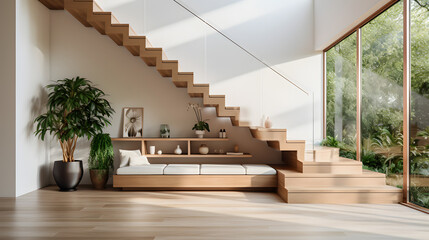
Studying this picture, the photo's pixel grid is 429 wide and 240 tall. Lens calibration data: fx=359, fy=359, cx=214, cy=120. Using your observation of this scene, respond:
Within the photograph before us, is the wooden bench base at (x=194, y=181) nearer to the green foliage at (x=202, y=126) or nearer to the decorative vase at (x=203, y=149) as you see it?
the decorative vase at (x=203, y=149)

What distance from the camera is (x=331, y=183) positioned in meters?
5.38

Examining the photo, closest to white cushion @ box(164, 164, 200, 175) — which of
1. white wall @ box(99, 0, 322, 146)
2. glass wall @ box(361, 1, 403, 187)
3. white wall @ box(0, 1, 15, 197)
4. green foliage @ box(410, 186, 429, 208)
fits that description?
white wall @ box(99, 0, 322, 146)

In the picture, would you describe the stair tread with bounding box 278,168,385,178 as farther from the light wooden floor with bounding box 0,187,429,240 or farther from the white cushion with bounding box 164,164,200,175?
the white cushion with bounding box 164,164,200,175

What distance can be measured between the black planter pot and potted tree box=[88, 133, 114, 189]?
0.30m

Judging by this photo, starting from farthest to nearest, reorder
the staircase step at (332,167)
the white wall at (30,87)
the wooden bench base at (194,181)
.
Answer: the wooden bench base at (194,181)
the white wall at (30,87)
the staircase step at (332,167)

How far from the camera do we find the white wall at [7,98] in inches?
219

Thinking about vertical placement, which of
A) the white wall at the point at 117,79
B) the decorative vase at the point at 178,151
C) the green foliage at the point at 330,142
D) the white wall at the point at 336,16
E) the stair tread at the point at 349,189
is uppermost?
the white wall at the point at 336,16

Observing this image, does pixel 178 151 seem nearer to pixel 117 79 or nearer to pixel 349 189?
pixel 117 79

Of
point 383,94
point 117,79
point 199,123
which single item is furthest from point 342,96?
point 117,79

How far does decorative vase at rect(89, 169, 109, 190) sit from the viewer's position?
628cm

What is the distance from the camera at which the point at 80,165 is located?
20.6 ft

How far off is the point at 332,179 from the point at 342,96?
1774 mm

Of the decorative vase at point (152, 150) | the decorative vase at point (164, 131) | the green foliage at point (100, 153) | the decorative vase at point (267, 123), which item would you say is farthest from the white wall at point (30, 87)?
the decorative vase at point (267, 123)

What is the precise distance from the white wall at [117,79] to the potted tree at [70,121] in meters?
0.47
